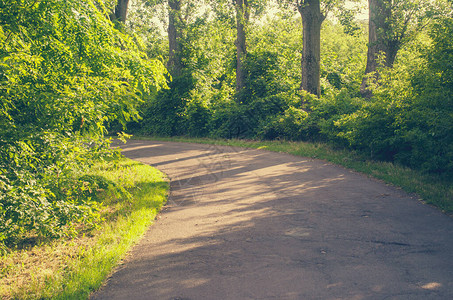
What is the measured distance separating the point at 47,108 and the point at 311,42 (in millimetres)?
16897

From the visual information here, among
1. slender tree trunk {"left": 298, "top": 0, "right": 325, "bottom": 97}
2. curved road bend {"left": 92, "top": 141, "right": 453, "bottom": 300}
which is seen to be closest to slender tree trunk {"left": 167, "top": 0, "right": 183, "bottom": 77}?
slender tree trunk {"left": 298, "top": 0, "right": 325, "bottom": 97}

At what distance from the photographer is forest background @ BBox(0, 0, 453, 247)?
5.62 m

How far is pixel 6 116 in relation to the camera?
5.72 metres

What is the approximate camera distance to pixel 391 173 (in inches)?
425

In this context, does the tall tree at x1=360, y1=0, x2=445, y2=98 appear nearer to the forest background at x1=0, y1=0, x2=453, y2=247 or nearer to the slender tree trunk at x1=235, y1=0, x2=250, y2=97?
the forest background at x1=0, y1=0, x2=453, y2=247

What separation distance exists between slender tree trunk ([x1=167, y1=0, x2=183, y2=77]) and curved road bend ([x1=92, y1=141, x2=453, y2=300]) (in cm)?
2163

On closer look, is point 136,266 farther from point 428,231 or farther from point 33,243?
point 428,231

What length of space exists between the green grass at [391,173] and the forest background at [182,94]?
392mm

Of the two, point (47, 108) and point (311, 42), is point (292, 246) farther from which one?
point (311, 42)

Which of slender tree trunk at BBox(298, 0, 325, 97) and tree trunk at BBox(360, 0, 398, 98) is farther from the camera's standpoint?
slender tree trunk at BBox(298, 0, 325, 97)

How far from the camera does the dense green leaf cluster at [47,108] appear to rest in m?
5.20

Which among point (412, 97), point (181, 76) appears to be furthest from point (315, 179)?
point (181, 76)

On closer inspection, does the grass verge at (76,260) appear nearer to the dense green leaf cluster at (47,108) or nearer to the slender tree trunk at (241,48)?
the dense green leaf cluster at (47,108)

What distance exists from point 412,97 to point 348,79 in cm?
1944
